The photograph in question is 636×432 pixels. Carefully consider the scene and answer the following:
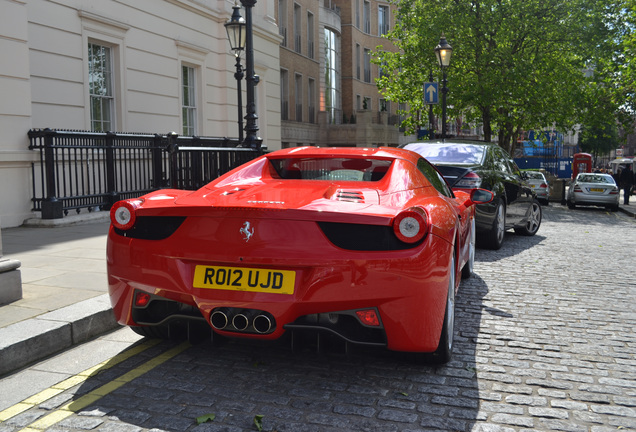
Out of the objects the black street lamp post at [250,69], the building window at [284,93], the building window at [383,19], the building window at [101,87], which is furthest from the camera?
the building window at [383,19]

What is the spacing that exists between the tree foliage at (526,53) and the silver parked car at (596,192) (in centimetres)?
371

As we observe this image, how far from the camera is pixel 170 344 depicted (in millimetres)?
4609

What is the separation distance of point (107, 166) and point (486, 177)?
7.19m

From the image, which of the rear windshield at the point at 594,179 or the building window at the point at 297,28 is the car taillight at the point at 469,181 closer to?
the rear windshield at the point at 594,179

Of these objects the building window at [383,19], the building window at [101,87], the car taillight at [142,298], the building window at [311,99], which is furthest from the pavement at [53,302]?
the building window at [383,19]

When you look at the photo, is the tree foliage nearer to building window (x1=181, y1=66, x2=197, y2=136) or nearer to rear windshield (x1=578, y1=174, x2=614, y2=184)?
rear windshield (x1=578, y1=174, x2=614, y2=184)

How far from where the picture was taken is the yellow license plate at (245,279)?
3549 mm

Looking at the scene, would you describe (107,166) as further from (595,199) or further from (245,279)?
(595,199)

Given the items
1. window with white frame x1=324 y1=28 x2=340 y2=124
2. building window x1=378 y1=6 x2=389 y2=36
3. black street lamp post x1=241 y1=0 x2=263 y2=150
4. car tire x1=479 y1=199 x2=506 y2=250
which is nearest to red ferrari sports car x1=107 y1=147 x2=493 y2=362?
car tire x1=479 y1=199 x2=506 y2=250

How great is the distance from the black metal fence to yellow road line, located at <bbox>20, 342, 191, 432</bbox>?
23.6 ft

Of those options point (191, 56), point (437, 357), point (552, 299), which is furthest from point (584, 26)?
point (437, 357)

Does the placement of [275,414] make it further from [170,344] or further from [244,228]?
[170,344]

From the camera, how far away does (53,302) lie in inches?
200

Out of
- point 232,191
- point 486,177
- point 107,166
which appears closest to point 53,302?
point 232,191
